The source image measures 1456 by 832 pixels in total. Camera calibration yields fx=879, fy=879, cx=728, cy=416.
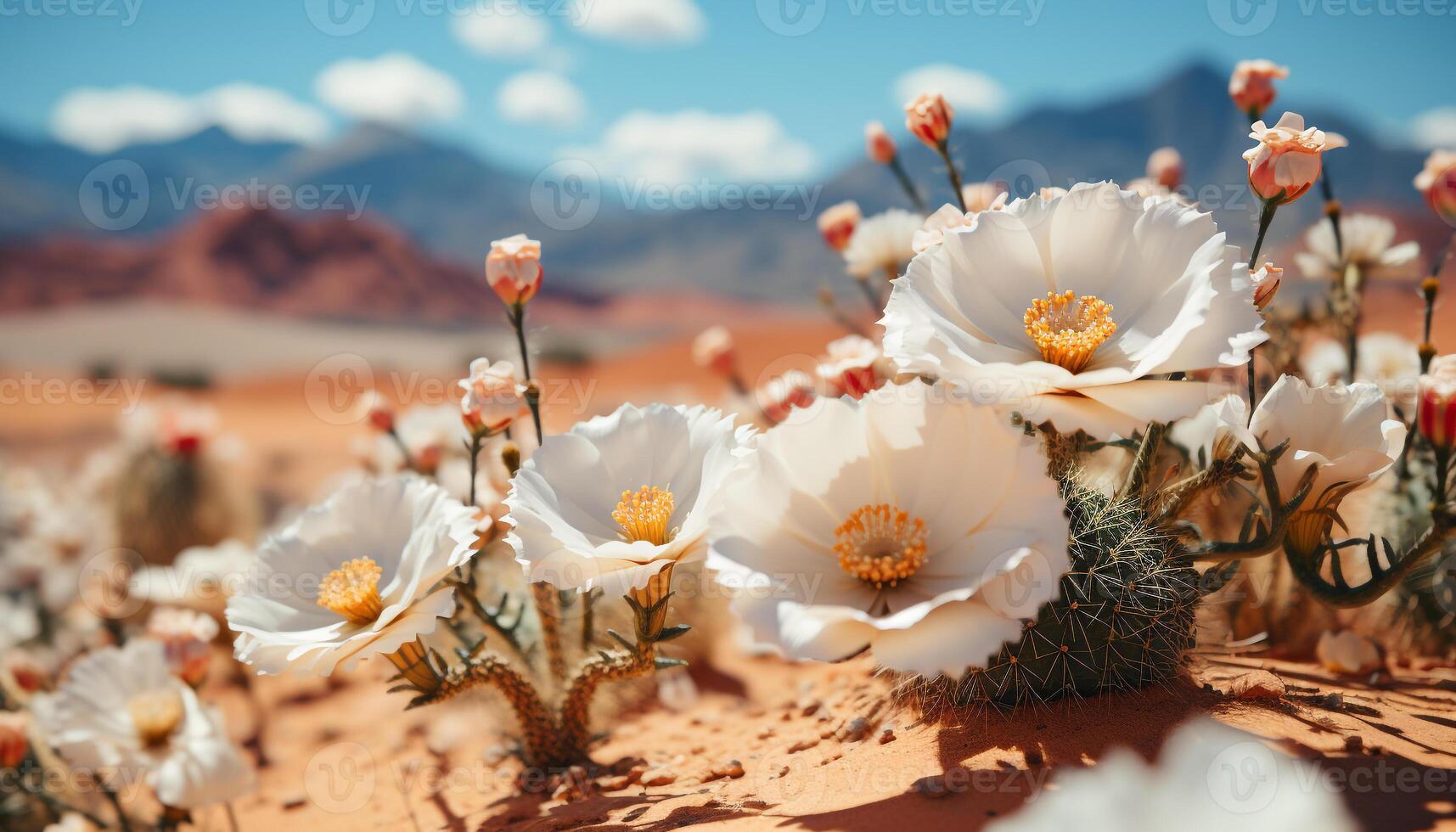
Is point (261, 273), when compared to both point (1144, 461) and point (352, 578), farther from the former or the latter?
point (1144, 461)

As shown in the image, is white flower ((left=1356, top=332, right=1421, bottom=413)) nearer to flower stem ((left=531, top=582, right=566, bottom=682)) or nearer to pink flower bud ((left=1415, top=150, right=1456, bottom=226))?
pink flower bud ((left=1415, top=150, right=1456, bottom=226))

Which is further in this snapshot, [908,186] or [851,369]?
[908,186]

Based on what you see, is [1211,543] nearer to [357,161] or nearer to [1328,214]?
[1328,214]

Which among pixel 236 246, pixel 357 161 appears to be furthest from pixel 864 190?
pixel 357 161
